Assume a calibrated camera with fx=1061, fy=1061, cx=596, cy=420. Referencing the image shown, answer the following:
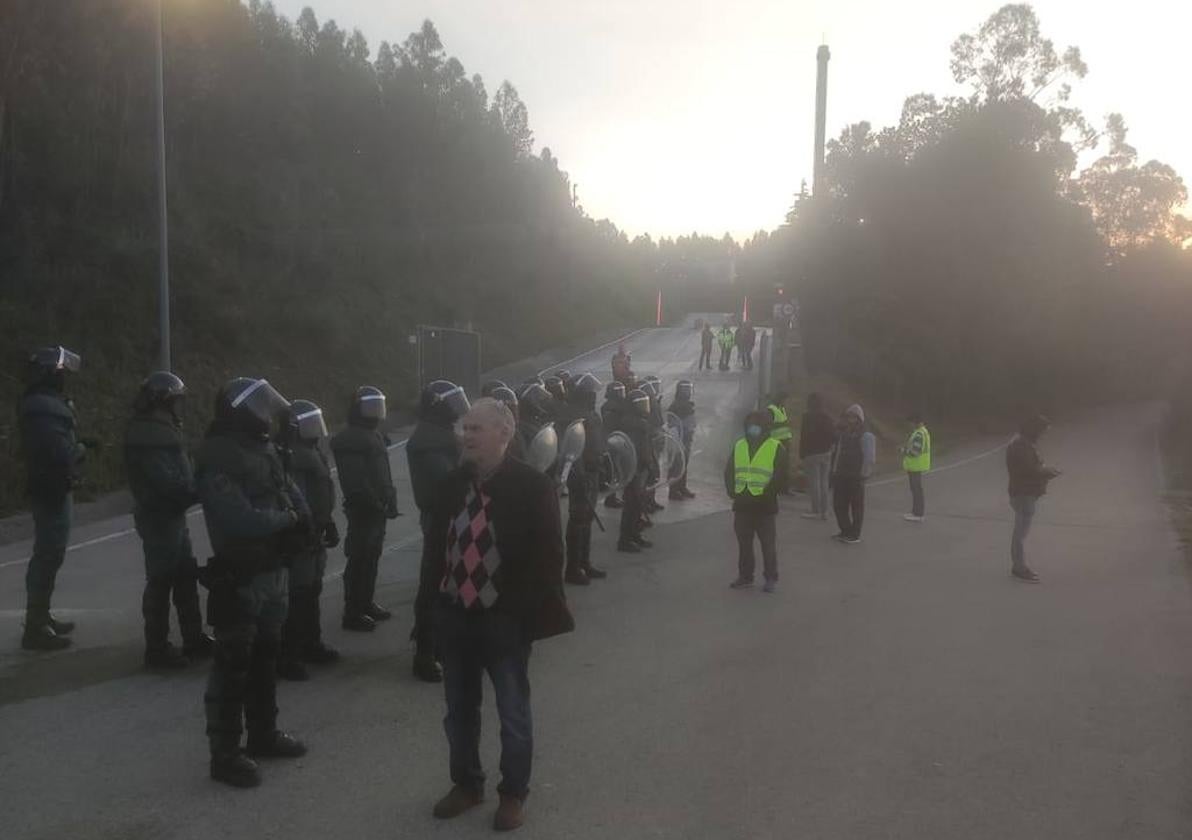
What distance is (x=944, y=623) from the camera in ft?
29.5

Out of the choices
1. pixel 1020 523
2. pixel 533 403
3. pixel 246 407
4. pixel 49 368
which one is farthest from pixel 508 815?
pixel 1020 523

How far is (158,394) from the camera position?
21.7 ft

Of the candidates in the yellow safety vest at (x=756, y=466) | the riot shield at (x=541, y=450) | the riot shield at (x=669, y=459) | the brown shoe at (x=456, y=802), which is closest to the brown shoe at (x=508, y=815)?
the brown shoe at (x=456, y=802)

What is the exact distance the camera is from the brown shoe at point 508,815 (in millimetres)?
4602

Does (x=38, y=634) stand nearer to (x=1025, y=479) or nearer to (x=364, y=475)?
(x=364, y=475)

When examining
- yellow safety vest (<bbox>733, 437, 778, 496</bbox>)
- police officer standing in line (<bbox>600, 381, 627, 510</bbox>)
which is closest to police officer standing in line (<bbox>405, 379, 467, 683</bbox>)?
yellow safety vest (<bbox>733, 437, 778, 496</bbox>)

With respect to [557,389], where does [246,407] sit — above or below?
above

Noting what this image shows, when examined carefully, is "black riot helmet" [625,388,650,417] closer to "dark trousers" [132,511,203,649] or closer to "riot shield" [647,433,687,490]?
"riot shield" [647,433,687,490]

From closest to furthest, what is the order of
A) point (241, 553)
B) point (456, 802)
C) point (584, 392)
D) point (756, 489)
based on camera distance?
point (456, 802), point (241, 553), point (756, 489), point (584, 392)

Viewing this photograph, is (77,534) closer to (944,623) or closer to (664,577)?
(664,577)

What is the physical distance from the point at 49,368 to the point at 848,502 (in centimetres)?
940

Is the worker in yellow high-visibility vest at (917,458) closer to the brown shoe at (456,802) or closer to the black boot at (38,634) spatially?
the black boot at (38,634)

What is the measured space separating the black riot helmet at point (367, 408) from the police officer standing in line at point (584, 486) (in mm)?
2618

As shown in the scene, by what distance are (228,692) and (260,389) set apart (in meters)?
1.44
